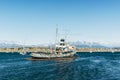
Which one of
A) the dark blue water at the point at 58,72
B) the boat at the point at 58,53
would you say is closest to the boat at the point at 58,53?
the boat at the point at 58,53

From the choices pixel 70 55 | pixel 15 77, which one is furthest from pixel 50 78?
pixel 70 55

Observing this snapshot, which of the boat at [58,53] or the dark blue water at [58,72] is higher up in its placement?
the boat at [58,53]

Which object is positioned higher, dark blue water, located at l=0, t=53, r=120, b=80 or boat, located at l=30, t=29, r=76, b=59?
boat, located at l=30, t=29, r=76, b=59

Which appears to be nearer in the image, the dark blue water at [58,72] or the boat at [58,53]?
the dark blue water at [58,72]

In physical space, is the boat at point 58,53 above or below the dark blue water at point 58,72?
above

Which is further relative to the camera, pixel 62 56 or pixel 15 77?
pixel 62 56

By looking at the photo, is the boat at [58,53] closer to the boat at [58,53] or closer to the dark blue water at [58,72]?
the boat at [58,53]

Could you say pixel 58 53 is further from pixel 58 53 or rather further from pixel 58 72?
pixel 58 72

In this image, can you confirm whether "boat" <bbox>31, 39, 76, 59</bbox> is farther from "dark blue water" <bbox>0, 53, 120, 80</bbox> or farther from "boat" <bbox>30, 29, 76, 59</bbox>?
"dark blue water" <bbox>0, 53, 120, 80</bbox>

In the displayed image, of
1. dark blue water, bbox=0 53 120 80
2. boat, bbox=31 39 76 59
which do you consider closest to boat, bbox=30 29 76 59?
boat, bbox=31 39 76 59

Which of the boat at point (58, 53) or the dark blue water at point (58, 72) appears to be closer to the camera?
the dark blue water at point (58, 72)

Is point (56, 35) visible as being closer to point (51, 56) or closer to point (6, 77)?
point (51, 56)

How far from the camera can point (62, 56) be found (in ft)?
513

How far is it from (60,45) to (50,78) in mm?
79745
